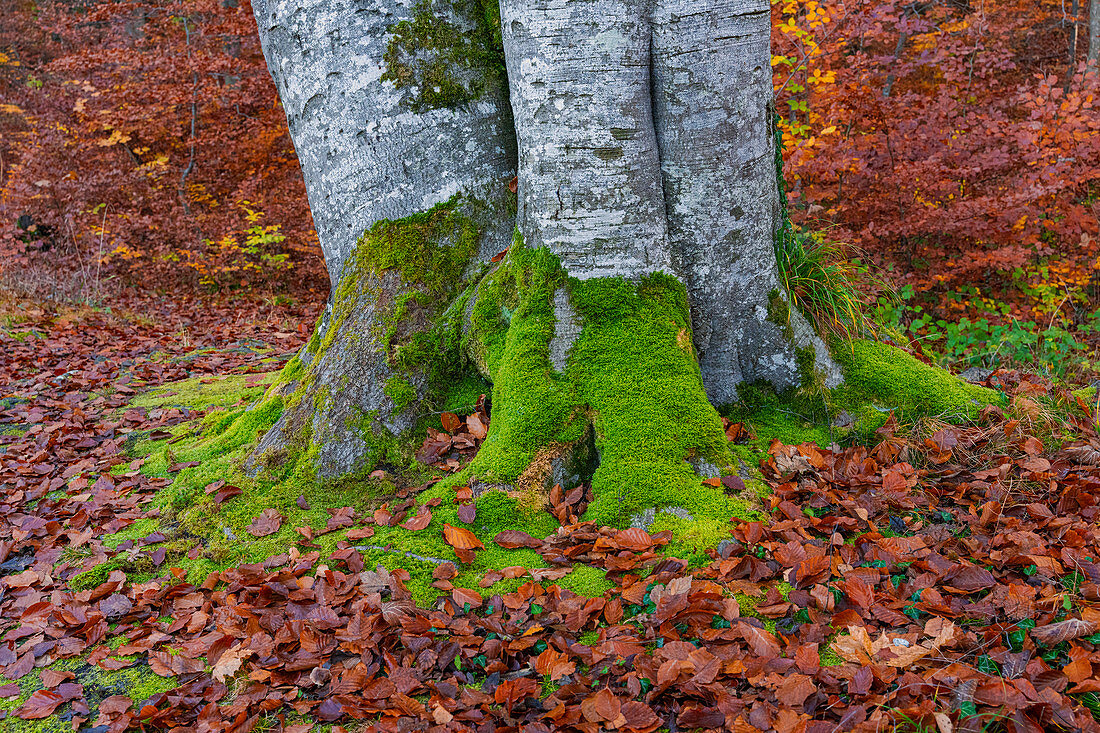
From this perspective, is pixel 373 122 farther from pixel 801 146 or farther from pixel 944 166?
pixel 944 166

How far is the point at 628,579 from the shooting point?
2355 mm

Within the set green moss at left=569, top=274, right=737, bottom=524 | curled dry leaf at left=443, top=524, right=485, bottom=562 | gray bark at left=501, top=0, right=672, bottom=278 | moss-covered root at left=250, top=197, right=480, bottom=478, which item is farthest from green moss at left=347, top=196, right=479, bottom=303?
curled dry leaf at left=443, top=524, right=485, bottom=562

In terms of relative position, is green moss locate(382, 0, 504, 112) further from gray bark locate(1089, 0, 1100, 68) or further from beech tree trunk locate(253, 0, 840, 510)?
gray bark locate(1089, 0, 1100, 68)

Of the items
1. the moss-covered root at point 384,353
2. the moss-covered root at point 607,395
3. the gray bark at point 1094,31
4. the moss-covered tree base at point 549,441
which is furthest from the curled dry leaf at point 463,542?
the gray bark at point 1094,31

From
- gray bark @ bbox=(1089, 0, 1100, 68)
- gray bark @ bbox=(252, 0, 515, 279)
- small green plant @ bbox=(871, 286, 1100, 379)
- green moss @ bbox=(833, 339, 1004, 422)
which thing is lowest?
small green plant @ bbox=(871, 286, 1100, 379)

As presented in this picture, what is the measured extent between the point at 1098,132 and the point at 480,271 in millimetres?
6386

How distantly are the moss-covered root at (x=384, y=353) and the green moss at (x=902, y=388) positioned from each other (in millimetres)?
1932

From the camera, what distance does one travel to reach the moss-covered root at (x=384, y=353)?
3.22 metres

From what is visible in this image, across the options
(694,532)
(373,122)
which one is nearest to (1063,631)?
(694,532)

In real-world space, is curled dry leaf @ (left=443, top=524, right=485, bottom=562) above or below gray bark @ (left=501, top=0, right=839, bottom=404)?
below

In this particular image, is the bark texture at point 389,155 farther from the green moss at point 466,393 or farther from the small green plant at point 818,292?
the small green plant at point 818,292

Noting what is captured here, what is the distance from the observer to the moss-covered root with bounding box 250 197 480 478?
127 inches

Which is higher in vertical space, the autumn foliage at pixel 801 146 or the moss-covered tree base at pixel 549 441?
the autumn foliage at pixel 801 146

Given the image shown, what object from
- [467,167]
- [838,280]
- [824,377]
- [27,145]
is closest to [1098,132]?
[838,280]
